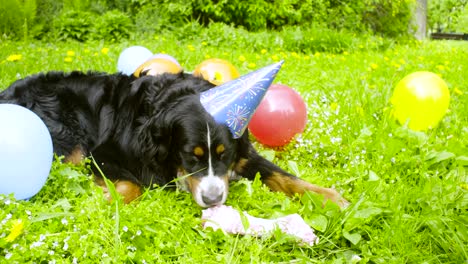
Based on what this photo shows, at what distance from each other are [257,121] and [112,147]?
121 centimetres

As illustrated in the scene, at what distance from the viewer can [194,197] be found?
2.67 metres

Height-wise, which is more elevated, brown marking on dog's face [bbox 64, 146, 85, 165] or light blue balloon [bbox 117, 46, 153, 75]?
light blue balloon [bbox 117, 46, 153, 75]

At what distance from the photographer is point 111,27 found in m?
10.0

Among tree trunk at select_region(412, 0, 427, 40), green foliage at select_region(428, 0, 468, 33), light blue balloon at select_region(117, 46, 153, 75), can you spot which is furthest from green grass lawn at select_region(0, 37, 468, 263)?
green foliage at select_region(428, 0, 468, 33)

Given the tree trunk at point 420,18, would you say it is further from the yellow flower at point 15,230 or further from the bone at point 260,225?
the yellow flower at point 15,230

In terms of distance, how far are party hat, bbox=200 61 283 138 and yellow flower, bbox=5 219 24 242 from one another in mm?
1198

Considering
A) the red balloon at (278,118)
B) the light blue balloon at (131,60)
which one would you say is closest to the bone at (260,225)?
the red balloon at (278,118)

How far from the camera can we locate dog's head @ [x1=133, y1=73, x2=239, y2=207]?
8.69ft

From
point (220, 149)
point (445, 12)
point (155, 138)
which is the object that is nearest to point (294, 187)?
point (220, 149)

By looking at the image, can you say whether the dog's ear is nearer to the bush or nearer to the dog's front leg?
the dog's front leg

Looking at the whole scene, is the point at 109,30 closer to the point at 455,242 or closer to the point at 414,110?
the point at 414,110

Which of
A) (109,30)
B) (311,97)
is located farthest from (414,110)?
(109,30)

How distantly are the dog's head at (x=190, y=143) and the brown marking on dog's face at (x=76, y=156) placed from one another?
664 millimetres

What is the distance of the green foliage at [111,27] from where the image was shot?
9914 millimetres
